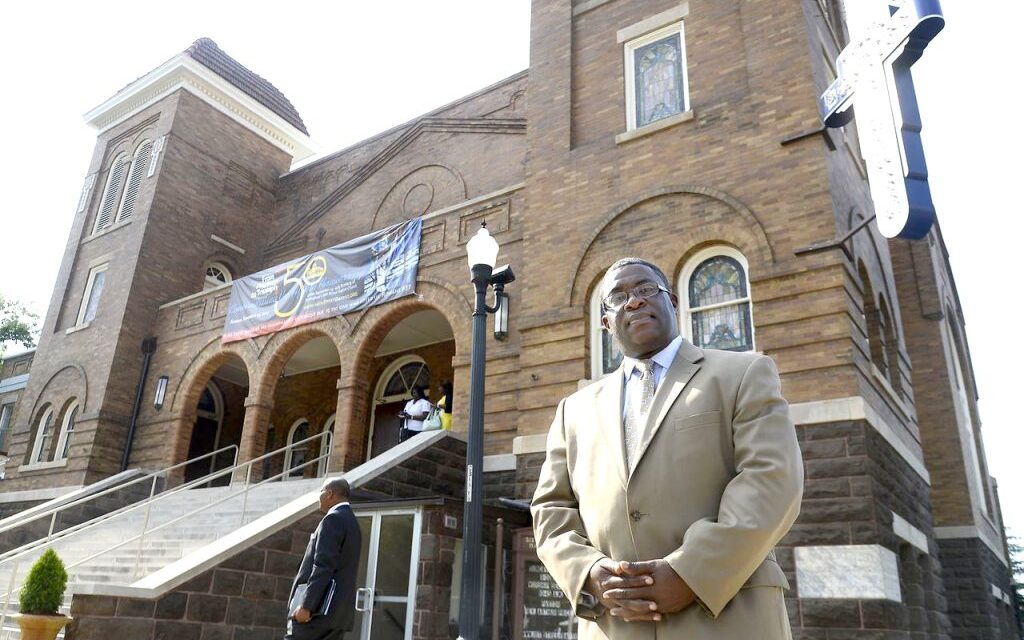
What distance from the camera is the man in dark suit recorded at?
5.73 m

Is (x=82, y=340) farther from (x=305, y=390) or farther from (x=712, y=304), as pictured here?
(x=712, y=304)

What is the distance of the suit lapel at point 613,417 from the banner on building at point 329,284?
1182 centimetres

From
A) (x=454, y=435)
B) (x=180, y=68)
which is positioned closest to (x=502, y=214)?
(x=454, y=435)

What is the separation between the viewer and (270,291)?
17.1 m

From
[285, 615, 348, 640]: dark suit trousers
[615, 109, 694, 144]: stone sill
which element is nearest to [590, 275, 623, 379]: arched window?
[615, 109, 694, 144]: stone sill

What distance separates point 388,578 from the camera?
8.98 m

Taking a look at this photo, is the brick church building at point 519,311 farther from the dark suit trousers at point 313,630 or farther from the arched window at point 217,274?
the dark suit trousers at point 313,630

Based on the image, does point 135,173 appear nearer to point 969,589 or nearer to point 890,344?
point 890,344

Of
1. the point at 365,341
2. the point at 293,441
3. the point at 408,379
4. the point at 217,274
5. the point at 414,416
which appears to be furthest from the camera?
the point at 217,274

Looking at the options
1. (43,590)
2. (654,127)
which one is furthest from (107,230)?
(654,127)

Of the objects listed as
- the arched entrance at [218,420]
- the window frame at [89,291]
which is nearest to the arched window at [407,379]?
the arched entrance at [218,420]

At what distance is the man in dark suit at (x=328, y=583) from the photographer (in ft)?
18.8

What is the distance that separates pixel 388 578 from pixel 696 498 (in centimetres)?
741

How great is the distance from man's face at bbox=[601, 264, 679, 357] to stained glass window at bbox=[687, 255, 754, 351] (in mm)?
7427
